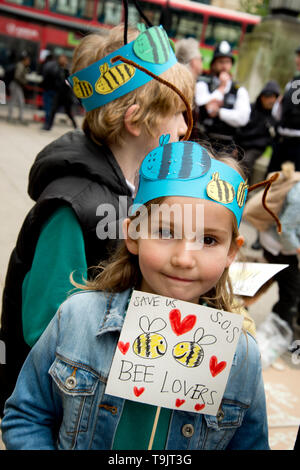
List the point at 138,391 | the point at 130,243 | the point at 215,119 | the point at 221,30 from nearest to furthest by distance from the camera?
1. the point at 138,391
2. the point at 130,243
3. the point at 215,119
4. the point at 221,30

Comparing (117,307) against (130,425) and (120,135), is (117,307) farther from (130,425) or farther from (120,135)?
(120,135)

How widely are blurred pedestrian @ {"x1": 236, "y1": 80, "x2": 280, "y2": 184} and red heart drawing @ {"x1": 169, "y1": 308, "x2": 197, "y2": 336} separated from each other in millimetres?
5879

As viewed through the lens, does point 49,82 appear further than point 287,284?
Yes

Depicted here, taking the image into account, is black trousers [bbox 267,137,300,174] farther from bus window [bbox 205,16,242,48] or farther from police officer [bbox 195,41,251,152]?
bus window [bbox 205,16,242,48]

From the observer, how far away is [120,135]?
5.97ft

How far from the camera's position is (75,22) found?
14516 millimetres

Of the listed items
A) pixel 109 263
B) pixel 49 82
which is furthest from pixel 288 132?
pixel 49 82

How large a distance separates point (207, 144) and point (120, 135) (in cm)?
44

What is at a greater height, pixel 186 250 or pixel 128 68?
pixel 128 68

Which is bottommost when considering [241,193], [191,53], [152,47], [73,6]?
[73,6]

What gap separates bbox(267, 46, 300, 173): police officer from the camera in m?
5.77

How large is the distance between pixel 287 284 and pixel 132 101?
8.16ft

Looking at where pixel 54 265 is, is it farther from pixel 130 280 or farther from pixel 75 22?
pixel 75 22

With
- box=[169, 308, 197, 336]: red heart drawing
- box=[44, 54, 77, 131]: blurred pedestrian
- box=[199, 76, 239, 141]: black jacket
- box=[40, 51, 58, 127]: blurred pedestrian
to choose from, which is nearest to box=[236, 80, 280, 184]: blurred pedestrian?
box=[199, 76, 239, 141]: black jacket
